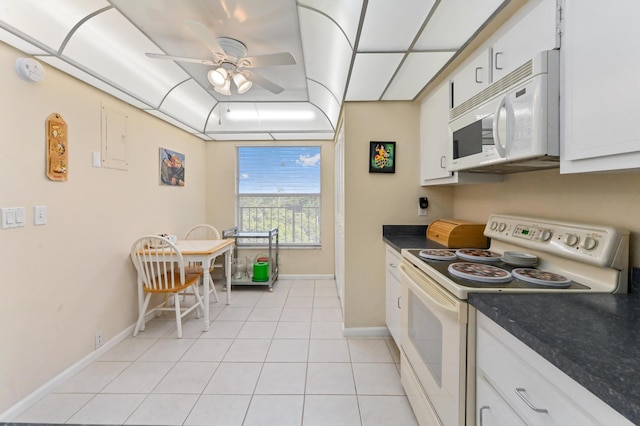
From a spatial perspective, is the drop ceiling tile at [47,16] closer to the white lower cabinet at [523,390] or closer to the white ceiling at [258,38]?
the white ceiling at [258,38]

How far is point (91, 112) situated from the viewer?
216cm

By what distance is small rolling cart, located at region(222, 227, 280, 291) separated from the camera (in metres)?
3.73

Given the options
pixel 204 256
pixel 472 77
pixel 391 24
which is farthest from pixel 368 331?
pixel 391 24

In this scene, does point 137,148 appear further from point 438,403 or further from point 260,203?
point 438,403

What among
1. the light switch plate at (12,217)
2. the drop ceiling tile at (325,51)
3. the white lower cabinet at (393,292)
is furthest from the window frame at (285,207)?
the light switch plate at (12,217)

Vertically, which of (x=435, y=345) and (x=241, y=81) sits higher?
(x=241, y=81)

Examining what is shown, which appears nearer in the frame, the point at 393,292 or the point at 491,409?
the point at 491,409

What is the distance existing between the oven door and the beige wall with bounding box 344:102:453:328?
0.75 metres

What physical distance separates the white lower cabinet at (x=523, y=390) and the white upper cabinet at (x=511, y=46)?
1150 mm

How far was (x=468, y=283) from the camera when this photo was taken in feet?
3.71

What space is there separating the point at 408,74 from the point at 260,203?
9.77 ft

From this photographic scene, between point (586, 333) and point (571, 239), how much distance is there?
65cm

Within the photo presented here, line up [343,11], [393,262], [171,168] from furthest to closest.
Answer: [171,168] → [393,262] → [343,11]

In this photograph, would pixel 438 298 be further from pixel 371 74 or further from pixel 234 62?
pixel 234 62
